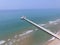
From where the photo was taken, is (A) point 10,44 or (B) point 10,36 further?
(B) point 10,36

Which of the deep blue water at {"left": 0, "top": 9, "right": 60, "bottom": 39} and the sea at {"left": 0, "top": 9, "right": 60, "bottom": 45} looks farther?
the deep blue water at {"left": 0, "top": 9, "right": 60, "bottom": 39}

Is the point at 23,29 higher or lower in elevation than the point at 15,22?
higher

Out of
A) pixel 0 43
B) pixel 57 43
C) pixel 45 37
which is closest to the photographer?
pixel 57 43

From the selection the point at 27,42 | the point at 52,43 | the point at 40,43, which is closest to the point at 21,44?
the point at 27,42

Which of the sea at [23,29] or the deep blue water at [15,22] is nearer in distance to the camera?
the sea at [23,29]

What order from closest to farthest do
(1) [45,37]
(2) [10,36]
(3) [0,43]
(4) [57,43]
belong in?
(4) [57,43] < (3) [0,43] < (1) [45,37] < (2) [10,36]

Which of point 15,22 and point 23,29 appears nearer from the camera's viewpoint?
→ point 23,29

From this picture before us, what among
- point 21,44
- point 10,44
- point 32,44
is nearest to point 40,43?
point 32,44

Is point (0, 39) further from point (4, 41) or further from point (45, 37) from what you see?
point (45, 37)

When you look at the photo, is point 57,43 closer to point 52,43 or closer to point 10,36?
point 52,43
